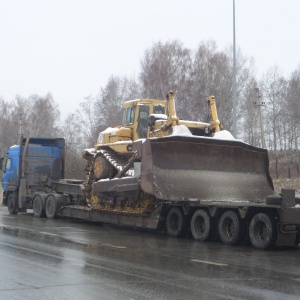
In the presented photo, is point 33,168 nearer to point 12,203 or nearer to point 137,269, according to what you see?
point 12,203

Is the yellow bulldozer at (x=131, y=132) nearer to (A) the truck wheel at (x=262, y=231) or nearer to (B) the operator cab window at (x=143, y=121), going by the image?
(B) the operator cab window at (x=143, y=121)

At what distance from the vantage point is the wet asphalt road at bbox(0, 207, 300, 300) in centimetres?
839

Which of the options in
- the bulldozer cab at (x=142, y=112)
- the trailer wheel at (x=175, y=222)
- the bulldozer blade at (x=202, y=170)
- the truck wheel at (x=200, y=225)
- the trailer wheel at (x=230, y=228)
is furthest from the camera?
the bulldozer cab at (x=142, y=112)

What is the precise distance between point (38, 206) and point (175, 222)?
8.65 m

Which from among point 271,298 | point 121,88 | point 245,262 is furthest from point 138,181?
point 121,88

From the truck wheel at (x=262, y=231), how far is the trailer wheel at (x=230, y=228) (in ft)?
1.10

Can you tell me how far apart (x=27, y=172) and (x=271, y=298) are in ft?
58.4

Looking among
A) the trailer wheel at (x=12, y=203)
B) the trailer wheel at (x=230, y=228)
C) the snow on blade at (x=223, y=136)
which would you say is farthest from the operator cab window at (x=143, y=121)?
the trailer wheel at (x=12, y=203)

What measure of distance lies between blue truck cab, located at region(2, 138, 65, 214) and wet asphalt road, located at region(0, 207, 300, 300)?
857 cm

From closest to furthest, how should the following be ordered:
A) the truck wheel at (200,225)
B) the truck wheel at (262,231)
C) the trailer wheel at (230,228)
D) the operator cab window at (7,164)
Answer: the truck wheel at (262,231)
the trailer wheel at (230,228)
the truck wheel at (200,225)
the operator cab window at (7,164)

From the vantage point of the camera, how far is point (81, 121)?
6856 cm

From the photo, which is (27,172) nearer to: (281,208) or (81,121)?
(281,208)

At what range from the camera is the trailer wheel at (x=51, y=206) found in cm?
2241

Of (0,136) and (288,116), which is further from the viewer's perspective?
(0,136)
